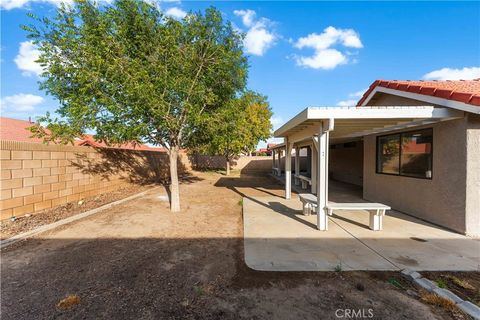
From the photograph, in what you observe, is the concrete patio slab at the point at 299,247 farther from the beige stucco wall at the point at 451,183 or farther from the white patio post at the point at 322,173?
the beige stucco wall at the point at 451,183

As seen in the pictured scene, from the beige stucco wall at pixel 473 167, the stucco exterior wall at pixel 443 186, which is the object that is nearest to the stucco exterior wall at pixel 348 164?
the stucco exterior wall at pixel 443 186

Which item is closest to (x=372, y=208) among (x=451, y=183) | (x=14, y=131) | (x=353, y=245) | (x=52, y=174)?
(x=353, y=245)

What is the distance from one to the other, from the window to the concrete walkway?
1.31m

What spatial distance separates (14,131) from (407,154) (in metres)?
20.5

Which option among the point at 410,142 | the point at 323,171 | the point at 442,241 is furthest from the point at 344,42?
the point at 442,241

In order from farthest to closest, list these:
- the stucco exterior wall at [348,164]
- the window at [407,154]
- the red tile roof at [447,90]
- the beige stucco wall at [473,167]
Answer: the stucco exterior wall at [348,164]
the window at [407,154]
the beige stucco wall at [473,167]
the red tile roof at [447,90]

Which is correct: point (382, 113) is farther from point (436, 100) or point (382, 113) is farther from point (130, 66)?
point (130, 66)

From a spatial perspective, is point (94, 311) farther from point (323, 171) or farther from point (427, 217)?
point (427, 217)

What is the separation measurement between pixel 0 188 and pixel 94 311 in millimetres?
4849

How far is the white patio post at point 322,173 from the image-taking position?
191 inches

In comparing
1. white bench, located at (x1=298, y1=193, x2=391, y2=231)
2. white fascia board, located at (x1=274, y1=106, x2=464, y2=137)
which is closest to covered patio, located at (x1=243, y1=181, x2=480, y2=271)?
white bench, located at (x1=298, y1=193, x2=391, y2=231)

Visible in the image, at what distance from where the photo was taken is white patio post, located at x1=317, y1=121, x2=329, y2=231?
4.85 meters

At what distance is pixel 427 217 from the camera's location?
5574mm

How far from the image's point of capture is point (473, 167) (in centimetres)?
450
